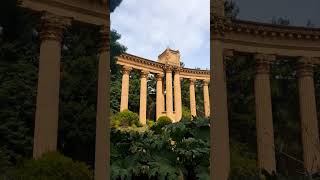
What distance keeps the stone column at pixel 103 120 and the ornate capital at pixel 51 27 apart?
8.98 feet

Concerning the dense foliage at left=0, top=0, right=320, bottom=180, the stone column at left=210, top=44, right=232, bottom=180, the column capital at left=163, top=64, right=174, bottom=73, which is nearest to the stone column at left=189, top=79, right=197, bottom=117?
the column capital at left=163, top=64, right=174, bottom=73

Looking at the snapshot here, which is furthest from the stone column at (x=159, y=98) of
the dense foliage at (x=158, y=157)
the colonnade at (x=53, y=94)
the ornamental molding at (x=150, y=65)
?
the colonnade at (x=53, y=94)

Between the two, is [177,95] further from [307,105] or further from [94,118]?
[94,118]

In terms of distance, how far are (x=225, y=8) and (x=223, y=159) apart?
10662 millimetres

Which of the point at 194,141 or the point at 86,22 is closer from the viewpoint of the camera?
the point at 86,22

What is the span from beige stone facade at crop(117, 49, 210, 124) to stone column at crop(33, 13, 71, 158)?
41874 millimetres

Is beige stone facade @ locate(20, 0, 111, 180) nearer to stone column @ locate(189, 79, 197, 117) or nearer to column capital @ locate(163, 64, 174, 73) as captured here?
column capital @ locate(163, 64, 174, 73)

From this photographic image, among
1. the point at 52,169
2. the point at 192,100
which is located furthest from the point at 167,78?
the point at 52,169

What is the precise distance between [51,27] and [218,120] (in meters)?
11.9

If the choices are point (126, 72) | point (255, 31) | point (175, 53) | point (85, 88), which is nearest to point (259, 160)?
point (255, 31)

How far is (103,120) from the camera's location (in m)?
22.8

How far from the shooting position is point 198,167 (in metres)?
28.9

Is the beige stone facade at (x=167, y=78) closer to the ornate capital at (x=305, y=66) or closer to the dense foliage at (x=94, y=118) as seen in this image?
the dense foliage at (x=94, y=118)

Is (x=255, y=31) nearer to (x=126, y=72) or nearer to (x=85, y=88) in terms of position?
(x=85, y=88)
